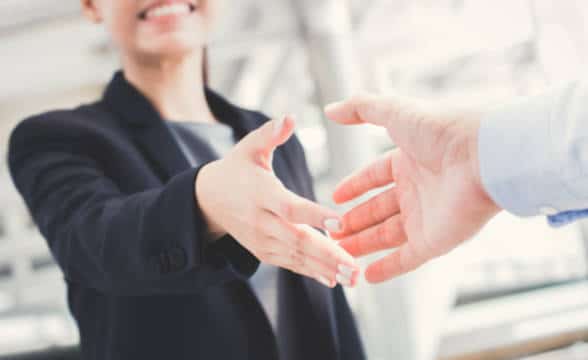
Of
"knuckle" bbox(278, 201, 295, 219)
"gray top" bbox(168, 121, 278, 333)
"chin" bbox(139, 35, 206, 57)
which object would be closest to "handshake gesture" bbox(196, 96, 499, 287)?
"knuckle" bbox(278, 201, 295, 219)

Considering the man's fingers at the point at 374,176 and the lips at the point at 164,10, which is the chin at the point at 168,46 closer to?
the lips at the point at 164,10

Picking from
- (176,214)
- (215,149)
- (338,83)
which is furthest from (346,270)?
(338,83)

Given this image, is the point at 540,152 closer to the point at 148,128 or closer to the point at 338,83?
the point at 148,128

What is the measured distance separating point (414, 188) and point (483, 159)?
0.39ft

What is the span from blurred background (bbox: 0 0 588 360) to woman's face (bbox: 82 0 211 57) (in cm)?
31

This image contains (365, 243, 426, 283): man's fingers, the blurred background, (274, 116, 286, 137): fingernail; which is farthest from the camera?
the blurred background

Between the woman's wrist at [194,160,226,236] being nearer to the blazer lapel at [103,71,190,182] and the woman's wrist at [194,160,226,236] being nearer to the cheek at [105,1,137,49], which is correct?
the blazer lapel at [103,71,190,182]

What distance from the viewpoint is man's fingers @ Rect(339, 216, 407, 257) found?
563 millimetres

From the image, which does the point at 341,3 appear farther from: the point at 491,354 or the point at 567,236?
the point at 567,236

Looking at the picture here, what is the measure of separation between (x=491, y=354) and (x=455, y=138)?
133 centimetres

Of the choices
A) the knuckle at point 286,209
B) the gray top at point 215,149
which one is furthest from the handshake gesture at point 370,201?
the gray top at point 215,149

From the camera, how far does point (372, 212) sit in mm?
581

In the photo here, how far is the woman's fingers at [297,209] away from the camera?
383mm

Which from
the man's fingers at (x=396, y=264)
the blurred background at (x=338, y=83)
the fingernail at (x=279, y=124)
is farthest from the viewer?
the blurred background at (x=338, y=83)
